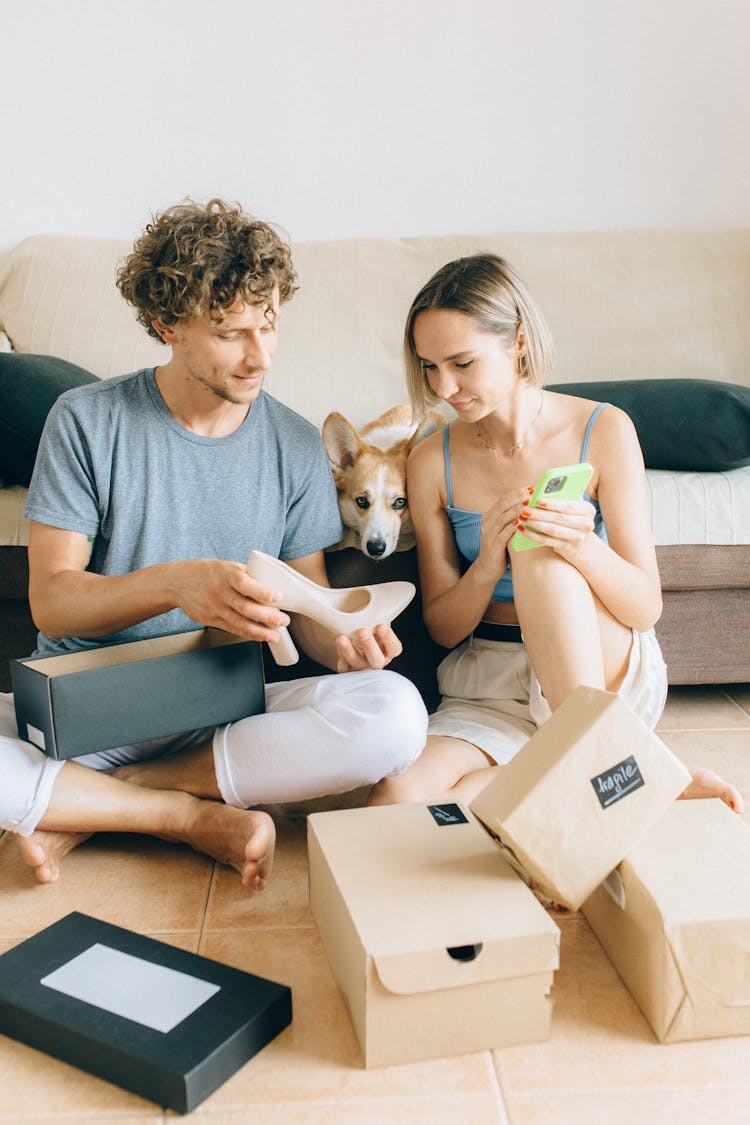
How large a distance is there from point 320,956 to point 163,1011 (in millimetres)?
242

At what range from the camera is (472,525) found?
1.65 meters

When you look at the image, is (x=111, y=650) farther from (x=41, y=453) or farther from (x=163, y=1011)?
(x=163, y=1011)

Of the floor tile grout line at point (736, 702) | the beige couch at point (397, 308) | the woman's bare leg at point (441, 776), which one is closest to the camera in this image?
the woman's bare leg at point (441, 776)

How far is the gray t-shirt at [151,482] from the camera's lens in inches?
57.0

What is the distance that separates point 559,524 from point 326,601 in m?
0.35

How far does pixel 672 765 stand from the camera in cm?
109

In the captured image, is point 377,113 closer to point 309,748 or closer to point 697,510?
point 697,510

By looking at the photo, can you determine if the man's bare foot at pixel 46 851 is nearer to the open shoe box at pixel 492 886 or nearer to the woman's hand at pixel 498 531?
the open shoe box at pixel 492 886

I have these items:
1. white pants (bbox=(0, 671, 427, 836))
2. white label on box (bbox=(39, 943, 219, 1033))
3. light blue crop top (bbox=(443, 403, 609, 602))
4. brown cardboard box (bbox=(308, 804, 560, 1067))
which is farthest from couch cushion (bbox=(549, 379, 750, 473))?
white label on box (bbox=(39, 943, 219, 1033))

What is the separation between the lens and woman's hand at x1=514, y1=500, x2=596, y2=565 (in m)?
1.34

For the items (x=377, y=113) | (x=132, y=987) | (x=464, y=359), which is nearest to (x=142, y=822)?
(x=132, y=987)

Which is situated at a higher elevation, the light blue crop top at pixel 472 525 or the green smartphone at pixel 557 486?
the green smartphone at pixel 557 486

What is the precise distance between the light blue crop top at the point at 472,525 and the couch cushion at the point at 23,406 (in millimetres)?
713

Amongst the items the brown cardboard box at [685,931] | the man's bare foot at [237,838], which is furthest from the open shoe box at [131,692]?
the brown cardboard box at [685,931]
